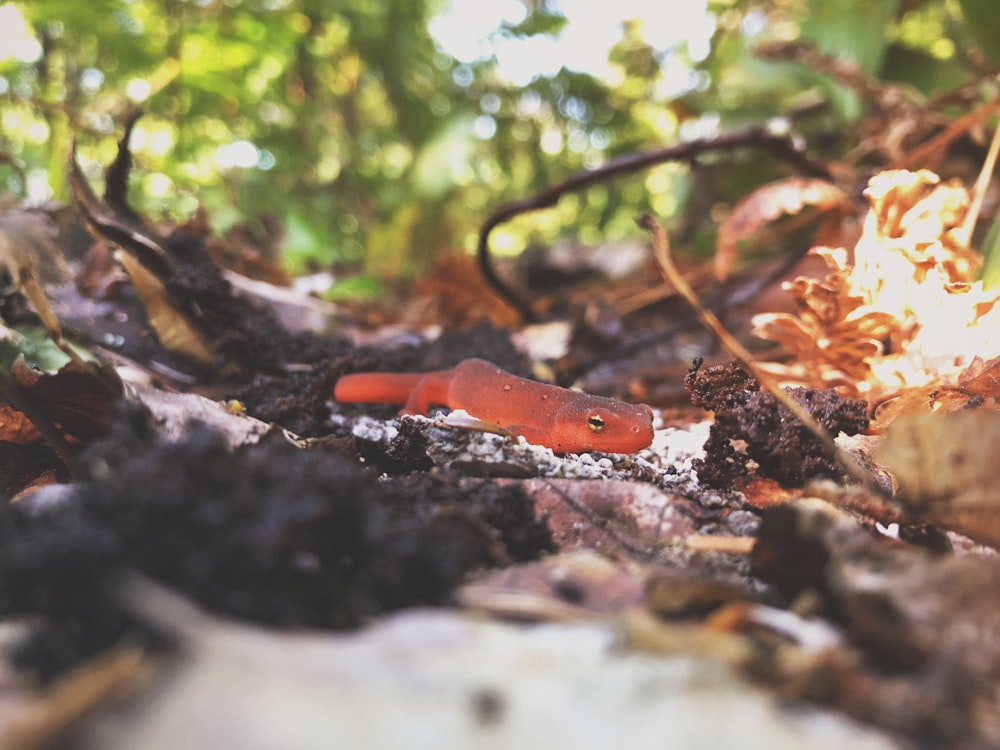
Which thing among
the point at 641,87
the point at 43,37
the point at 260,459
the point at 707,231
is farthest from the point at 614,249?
the point at 260,459

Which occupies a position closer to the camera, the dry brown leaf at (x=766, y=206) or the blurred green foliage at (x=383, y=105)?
the dry brown leaf at (x=766, y=206)

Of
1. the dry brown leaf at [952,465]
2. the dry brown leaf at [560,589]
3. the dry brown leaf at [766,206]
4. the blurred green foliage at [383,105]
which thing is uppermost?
the blurred green foliage at [383,105]

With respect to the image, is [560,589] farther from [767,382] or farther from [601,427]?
[601,427]

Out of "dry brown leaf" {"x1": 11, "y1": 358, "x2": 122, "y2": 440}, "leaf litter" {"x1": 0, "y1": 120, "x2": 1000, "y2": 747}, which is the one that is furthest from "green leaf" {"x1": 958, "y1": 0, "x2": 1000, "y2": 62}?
"dry brown leaf" {"x1": 11, "y1": 358, "x2": 122, "y2": 440}

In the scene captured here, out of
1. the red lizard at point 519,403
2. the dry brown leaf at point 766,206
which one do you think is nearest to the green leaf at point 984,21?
the dry brown leaf at point 766,206

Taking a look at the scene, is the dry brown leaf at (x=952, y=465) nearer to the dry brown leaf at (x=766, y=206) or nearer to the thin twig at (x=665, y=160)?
the dry brown leaf at (x=766, y=206)

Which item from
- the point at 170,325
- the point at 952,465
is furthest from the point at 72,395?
the point at 952,465

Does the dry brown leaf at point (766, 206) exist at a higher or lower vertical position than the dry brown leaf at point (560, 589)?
higher
